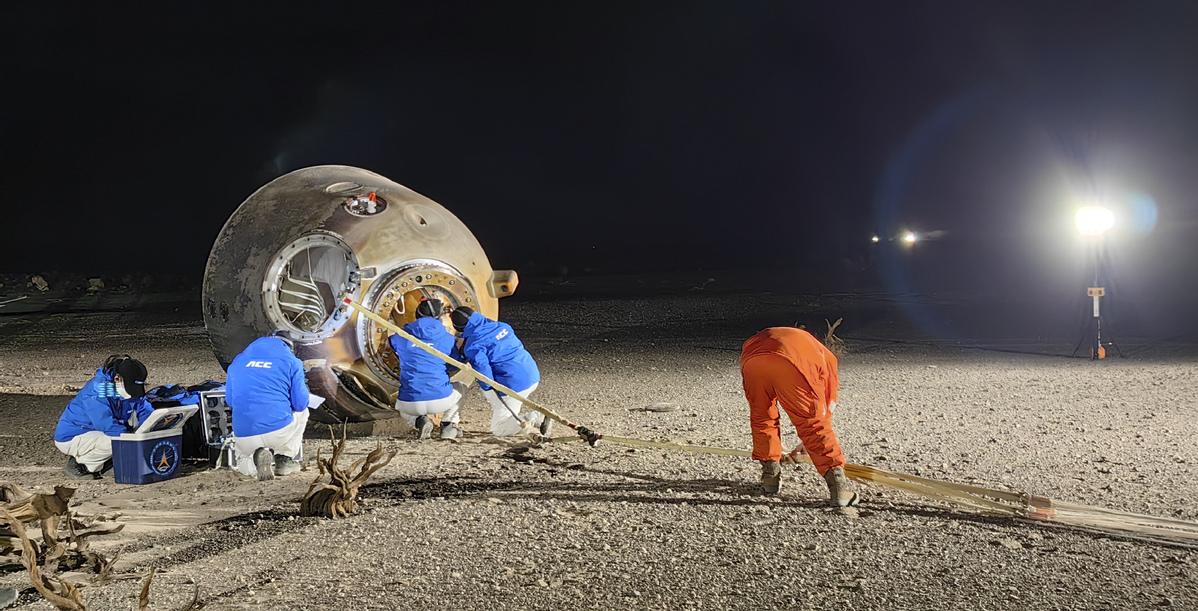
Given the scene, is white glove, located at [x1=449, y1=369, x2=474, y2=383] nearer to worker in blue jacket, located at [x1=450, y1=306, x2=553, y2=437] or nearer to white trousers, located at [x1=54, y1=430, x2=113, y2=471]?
worker in blue jacket, located at [x1=450, y1=306, x2=553, y2=437]

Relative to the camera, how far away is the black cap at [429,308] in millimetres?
7488

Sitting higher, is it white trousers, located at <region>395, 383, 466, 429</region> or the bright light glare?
the bright light glare

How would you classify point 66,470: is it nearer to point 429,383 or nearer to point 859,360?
point 429,383

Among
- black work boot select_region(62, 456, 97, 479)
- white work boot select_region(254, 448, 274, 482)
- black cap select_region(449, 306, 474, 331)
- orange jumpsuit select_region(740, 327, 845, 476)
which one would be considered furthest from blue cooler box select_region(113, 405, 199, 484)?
orange jumpsuit select_region(740, 327, 845, 476)

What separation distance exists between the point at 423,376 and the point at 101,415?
2354 millimetres

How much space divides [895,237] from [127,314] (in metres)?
30.9

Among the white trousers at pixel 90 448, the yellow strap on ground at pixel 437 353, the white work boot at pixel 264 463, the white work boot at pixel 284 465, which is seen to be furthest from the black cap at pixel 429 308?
the white trousers at pixel 90 448

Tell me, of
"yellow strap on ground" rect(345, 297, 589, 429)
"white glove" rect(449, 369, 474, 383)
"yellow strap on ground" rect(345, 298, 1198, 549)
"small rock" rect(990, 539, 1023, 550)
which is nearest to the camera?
"small rock" rect(990, 539, 1023, 550)

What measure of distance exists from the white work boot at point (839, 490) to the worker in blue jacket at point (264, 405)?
3.81m

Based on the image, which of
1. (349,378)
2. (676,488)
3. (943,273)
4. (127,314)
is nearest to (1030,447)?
(676,488)

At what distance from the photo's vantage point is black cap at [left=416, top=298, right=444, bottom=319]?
749cm

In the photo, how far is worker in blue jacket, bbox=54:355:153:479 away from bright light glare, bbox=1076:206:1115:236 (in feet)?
38.4

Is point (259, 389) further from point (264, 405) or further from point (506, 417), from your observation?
point (506, 417)

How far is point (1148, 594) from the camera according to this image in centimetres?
387
